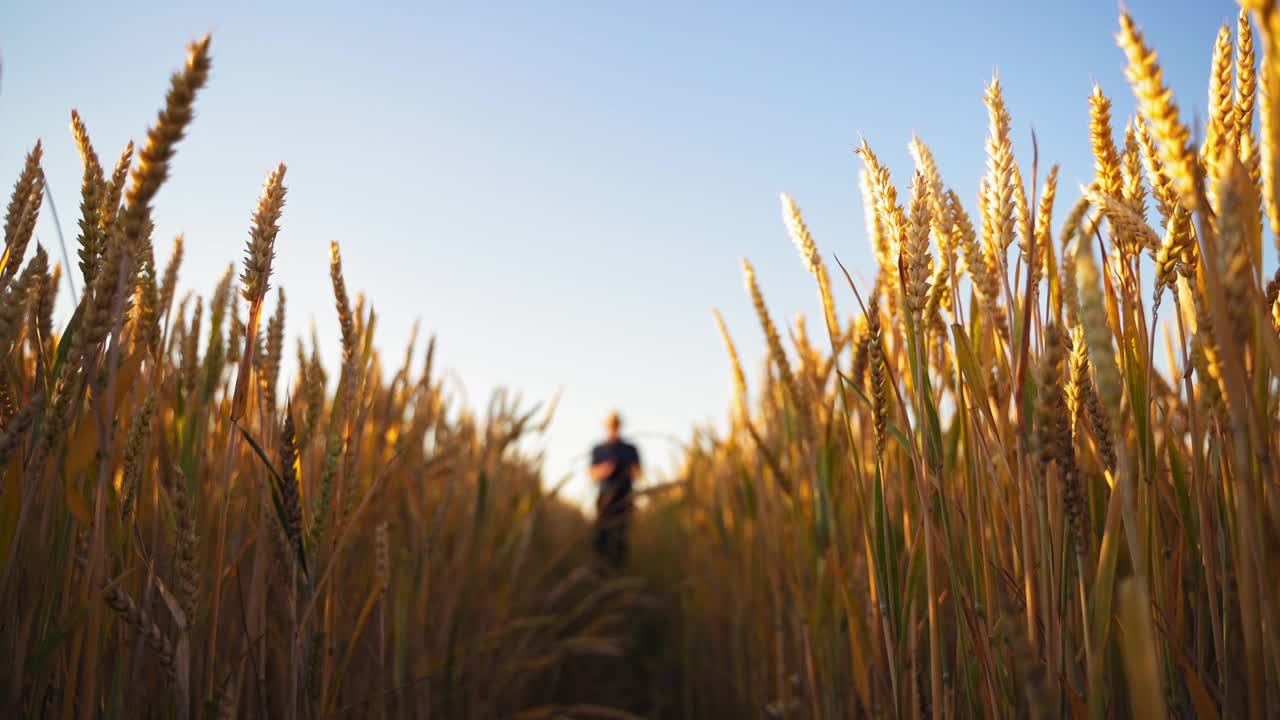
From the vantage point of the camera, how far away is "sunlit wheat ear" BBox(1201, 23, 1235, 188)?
0.79 meters

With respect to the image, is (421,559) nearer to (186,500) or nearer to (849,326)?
(186,500)

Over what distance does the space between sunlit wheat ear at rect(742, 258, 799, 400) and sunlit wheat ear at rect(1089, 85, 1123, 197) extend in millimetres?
675

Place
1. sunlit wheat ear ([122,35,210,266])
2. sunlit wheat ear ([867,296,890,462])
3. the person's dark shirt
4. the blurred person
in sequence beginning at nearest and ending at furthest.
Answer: sunlit wheat ear ([122,35,210,266]), sunlit wheat ear ([867,296,890,462]), the blurred person, the person's dark shirt

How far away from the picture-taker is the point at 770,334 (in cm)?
150

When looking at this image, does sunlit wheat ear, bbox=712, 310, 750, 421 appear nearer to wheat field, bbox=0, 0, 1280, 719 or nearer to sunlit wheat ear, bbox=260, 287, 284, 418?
wheat field, bbox=0, 0, 1280, 719

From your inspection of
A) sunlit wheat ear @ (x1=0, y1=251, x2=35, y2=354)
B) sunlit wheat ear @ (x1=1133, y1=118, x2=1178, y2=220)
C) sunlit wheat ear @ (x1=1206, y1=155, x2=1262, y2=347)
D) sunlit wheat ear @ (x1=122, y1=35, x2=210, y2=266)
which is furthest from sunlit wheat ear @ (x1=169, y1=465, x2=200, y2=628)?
sunlit wheat ear @ (x1=1133, y1=118, x2=1178, y2=220)

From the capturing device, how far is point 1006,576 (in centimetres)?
88

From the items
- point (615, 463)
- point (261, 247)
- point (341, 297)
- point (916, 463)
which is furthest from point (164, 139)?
point (615, 463)

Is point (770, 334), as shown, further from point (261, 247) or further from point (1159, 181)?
point (261, 247)

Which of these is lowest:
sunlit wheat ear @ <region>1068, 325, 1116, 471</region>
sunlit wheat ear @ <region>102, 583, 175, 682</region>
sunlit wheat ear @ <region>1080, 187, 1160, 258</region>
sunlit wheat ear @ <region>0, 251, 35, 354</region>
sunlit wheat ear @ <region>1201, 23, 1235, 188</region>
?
sunlit wheat ear @ <region>102, 583, 175, 682</region>

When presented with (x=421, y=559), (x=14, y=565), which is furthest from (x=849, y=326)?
(x=14, y=565)

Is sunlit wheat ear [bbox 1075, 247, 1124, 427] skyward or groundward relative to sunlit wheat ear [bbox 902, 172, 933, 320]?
groundward

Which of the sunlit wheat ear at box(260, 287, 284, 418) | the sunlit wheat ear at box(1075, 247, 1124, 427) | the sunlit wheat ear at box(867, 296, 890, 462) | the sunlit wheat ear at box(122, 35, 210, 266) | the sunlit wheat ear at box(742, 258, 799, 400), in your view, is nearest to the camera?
the sunlit wheat ear at box(1075, 247, 1124, 427)

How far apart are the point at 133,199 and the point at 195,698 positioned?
793 millimetres
